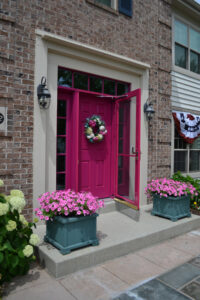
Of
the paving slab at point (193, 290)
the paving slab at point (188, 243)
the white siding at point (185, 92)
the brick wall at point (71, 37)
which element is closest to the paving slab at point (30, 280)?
the brick wall at point (71, 37)

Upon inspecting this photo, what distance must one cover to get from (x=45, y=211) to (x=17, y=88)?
1.85 metres

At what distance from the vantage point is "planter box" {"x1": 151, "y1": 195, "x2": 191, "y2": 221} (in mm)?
4277

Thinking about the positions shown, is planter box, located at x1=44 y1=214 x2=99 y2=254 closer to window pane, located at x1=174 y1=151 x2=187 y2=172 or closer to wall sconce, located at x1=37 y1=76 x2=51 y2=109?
wall sconce, located at x1=37 y1=76 x2=51 y2=109

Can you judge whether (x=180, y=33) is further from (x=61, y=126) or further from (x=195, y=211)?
(x=195, y=211)

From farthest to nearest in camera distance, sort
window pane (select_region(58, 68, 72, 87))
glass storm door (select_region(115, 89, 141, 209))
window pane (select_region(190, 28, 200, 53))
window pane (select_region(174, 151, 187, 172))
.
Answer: window pane (select_region(190, 28, 200, 53))
window pane (select_region(174, 151, 187, 172))
glass storm door (select_region(115, 89, 141, 209))
window pane (select_region(58, 68, 72, 87))

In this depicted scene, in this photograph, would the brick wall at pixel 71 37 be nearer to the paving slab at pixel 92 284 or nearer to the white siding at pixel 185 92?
the white siding at pixel 185 92

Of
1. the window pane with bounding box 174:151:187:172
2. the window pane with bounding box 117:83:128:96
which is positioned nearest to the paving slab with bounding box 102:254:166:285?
the window pane with bounding box 117:83:128:96

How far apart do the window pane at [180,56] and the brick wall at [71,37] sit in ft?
2.33

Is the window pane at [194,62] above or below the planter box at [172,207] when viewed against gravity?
above

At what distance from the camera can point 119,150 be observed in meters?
4.86

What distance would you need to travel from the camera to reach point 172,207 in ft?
14.0

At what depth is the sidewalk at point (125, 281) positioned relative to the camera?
7.78 feet

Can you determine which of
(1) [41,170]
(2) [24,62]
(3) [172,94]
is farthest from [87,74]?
(3) [172,94]

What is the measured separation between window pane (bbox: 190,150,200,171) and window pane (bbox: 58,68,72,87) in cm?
424
